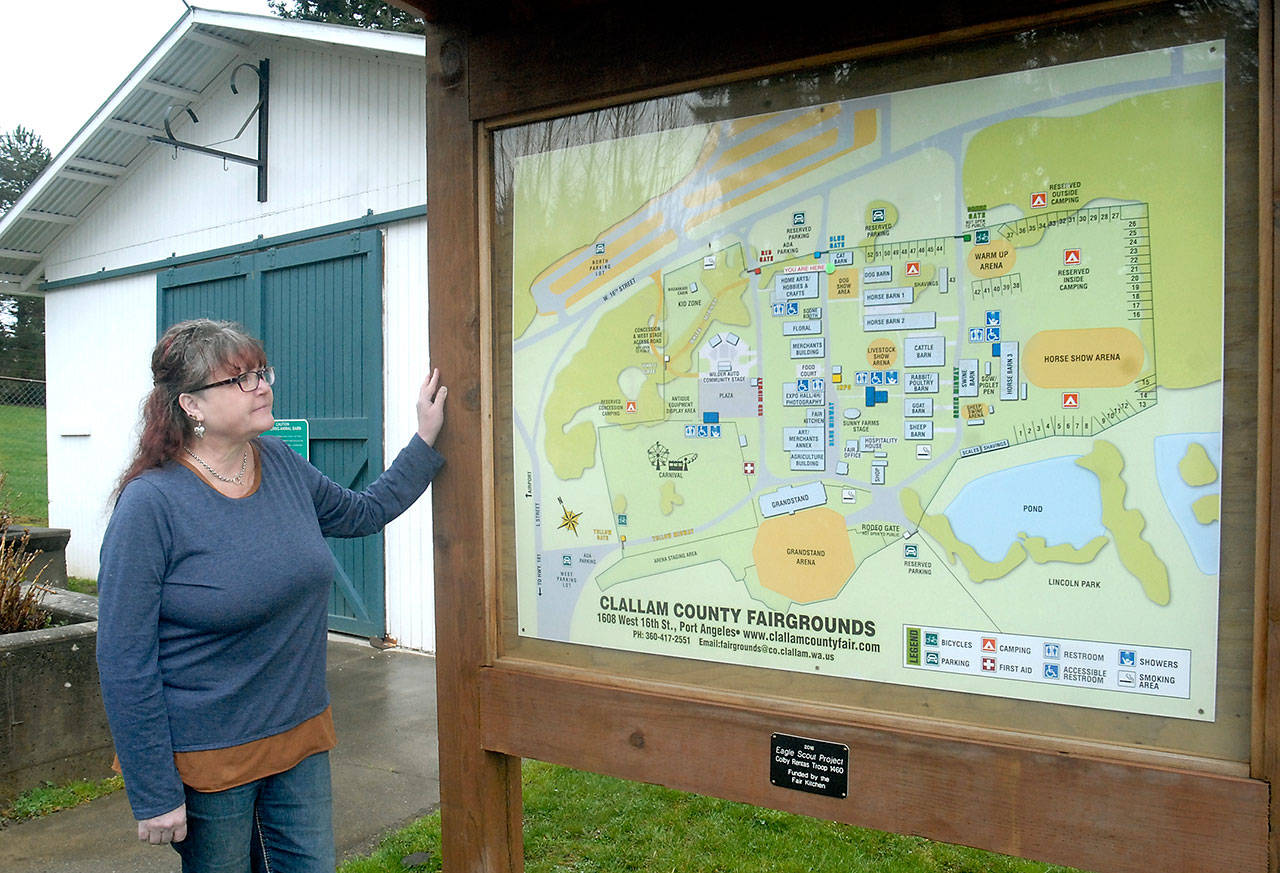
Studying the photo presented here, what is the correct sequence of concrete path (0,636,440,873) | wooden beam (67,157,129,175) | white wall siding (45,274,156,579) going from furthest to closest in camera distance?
white wall siding (45,274,156,579) < wooden beam (67,157,129,175) < concrete path (0,636,440,873)

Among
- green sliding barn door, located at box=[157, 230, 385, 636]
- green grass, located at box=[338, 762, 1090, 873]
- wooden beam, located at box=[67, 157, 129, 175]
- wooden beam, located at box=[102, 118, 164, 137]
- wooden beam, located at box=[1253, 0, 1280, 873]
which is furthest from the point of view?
wooden beam, located at box=[67, 157, 129, 175]

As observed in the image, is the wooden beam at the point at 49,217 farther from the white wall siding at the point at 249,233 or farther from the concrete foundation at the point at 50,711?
the concrete foundation at the point at 50,711

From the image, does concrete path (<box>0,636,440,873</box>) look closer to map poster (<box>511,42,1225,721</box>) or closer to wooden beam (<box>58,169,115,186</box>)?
map poster (<box>511,42,1225,721</box>)

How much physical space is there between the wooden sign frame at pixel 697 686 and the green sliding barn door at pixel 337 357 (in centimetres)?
453

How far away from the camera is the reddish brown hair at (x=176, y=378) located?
2.20 m

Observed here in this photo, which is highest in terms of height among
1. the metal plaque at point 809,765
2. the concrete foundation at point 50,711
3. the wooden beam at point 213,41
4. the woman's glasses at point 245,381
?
the wooden beam at point 213,41

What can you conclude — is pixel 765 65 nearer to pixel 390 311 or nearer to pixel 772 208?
pixel 772 208

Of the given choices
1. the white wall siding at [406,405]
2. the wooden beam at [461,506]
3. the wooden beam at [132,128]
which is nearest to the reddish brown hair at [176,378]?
the wooden beam at [461,506]

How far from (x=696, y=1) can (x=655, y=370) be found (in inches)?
30.8

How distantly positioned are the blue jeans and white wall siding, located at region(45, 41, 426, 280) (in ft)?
15.6

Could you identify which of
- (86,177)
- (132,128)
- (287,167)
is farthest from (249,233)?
(86,177)

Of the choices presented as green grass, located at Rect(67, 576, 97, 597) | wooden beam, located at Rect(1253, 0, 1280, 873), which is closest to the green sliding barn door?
green grass, located at Rect(67, 576, 97, 597)

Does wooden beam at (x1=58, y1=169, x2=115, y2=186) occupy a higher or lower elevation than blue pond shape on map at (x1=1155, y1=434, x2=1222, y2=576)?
higher

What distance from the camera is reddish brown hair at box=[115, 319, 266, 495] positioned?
2.20 m
